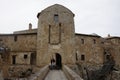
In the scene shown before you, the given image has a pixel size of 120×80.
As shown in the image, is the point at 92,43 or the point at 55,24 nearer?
the point at 55,24

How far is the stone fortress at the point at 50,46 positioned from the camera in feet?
106

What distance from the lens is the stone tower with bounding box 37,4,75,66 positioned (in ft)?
105

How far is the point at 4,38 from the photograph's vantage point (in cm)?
3750

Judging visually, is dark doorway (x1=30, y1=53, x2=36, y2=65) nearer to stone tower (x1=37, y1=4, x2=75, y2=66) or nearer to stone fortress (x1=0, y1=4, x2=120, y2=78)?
stone fortress (x1=0, y1=4, x2=120, y2=78)

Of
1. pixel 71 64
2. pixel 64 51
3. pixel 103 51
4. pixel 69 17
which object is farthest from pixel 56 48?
pixel 103 51

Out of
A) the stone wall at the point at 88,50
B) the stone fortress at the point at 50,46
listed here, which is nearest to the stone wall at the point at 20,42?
the stone fortress at the point at 50,46

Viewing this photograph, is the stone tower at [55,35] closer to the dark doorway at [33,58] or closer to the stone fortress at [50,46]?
the stone fortress at [50,46]

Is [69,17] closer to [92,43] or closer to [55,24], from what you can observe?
[55,24]

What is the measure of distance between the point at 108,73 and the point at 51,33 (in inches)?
532

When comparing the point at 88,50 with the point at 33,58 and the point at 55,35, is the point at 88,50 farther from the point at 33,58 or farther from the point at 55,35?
the point at 33,58

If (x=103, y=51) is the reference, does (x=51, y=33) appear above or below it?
above

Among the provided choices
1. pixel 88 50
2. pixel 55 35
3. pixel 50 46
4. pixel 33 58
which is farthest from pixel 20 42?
pixel 88 50

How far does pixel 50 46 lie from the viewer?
106 feet

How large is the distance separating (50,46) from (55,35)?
1.84 metres
